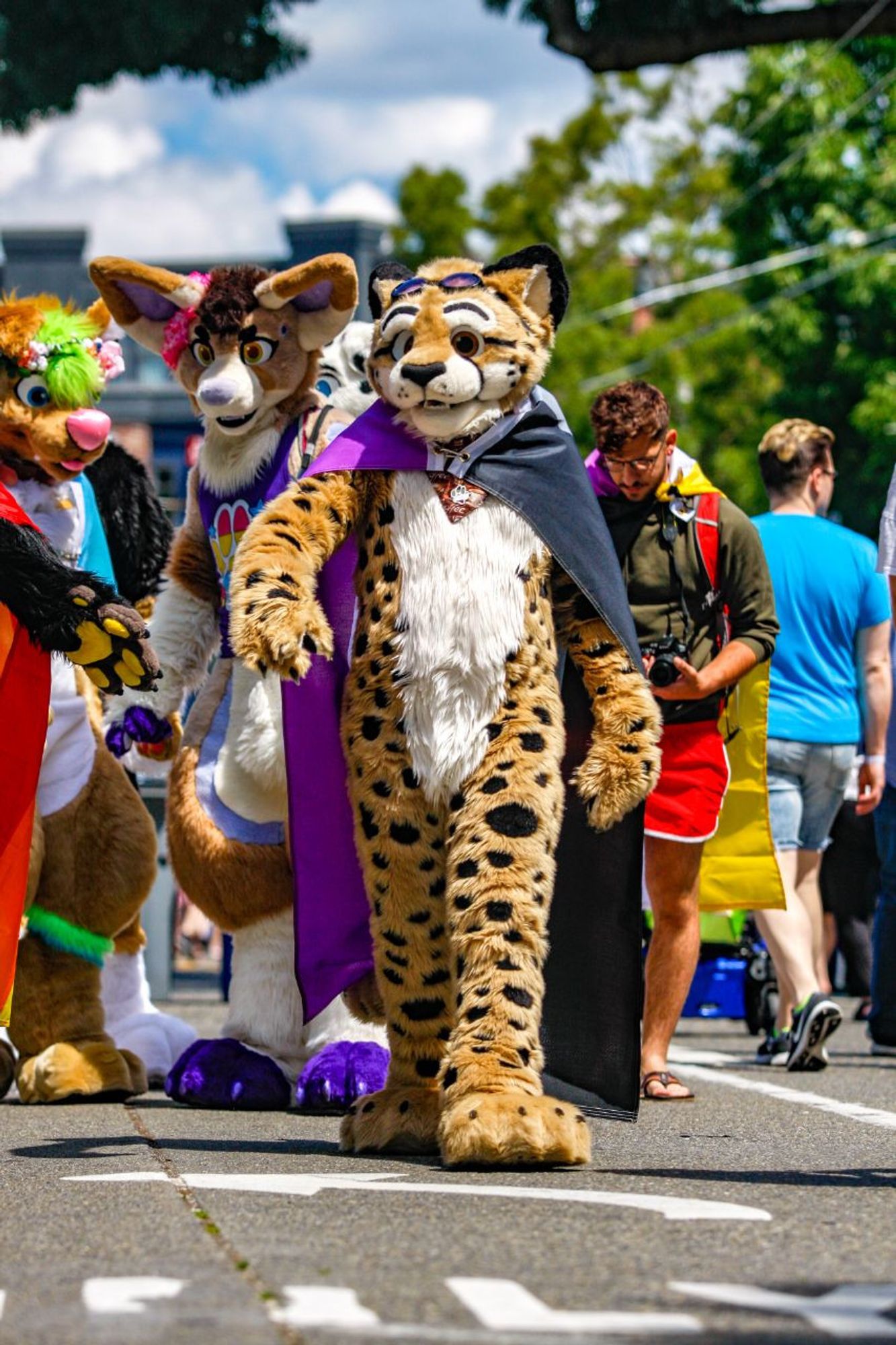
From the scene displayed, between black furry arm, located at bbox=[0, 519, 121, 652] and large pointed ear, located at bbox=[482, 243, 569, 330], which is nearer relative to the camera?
black furry arm, located at bbox=[0, 519, 121, 652]

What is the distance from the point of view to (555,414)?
19.6 feet

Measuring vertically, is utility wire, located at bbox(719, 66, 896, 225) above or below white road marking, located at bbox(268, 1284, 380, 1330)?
above

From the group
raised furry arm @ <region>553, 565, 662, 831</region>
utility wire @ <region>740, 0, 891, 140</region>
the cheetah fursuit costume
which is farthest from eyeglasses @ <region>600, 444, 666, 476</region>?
utility wire @ <region>740, 0, 891, 140</region>

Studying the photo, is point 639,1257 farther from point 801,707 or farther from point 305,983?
point 801,707

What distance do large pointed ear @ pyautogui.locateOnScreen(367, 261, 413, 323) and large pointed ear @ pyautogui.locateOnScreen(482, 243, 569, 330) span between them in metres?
0.21

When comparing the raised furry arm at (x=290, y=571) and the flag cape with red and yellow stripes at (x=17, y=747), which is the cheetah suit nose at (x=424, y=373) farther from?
the flag cape with red and yellow stripes at (x=17, y=747)

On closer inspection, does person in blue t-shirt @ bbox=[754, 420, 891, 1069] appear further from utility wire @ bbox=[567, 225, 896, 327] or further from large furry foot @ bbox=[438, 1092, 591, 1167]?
utility wire @ bbox=[567, 225, 896, 327]

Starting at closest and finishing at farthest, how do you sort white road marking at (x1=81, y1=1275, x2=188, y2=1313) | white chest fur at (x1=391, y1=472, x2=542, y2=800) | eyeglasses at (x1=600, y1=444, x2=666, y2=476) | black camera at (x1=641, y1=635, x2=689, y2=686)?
white road marking at (x1=81, y1=1275, x2=188, y2=1313) < white chest fur at (x1=391, y1=472, x2=542, y2=800) < black camera at (x1=641, y1=635, x2=689, y2=686) < eyeglasses at (x1=600, y1=444, x2=666, y2=476)

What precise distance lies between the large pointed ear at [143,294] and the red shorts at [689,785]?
189 centimetres

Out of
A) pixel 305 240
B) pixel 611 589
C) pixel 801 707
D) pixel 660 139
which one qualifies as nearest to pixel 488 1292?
pixel 611 589

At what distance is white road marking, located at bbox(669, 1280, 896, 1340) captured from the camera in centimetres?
323

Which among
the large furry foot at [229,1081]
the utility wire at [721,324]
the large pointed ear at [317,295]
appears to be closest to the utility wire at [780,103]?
the utility wire at [721,324]

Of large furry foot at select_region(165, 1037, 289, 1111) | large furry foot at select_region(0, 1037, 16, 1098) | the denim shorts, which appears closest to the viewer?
large furry foot at select_region(165, 1037, 289, 1111)

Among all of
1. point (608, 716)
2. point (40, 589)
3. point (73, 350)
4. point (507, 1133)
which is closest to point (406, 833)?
point (608, 716)
